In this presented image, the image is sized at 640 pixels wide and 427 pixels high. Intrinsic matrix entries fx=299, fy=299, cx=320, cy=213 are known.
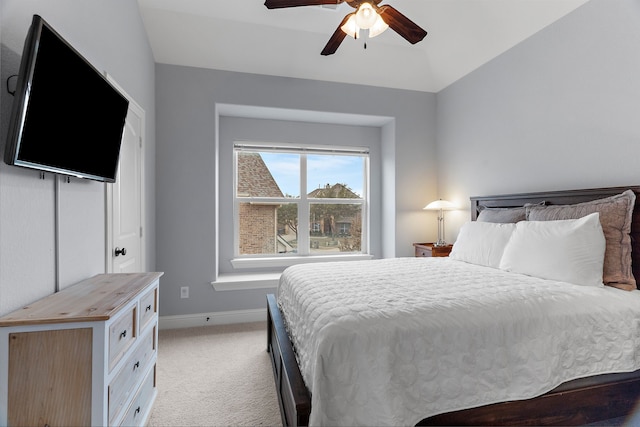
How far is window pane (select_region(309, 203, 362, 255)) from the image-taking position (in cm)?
419

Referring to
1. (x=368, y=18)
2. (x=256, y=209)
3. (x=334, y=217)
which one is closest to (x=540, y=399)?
(x=368, y=18)

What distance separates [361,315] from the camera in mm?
1329

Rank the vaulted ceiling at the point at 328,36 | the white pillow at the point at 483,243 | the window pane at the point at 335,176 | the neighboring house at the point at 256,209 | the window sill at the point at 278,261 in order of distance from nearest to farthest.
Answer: the white pillow at the point at 483,243 → the vaulted ceiling at the point at 328,36 → the window sill at the point at 278,261 → the neighboring house at the point at 256,209 → the window pane at the point at 335,176

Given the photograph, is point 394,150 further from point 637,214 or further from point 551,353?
point 551,353

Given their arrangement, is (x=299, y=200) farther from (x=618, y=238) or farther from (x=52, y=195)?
(x=618, y=238)

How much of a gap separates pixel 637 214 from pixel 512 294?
3.61 ft

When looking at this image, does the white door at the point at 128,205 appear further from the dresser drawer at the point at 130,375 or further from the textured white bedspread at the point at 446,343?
the textured white bedspread at the point at 446,343

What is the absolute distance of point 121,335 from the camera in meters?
1.30

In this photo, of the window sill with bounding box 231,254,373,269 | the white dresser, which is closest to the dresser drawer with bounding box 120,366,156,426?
the white dresser

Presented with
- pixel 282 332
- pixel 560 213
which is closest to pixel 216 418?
pixel 282 332

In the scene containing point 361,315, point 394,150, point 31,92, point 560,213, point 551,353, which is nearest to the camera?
point 31,92

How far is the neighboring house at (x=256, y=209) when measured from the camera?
392cm

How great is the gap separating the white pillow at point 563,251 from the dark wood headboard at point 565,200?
0.88 ft

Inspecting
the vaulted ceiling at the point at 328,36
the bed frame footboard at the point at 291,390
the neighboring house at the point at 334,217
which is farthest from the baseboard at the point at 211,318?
the vaulted ceiling at the point at 328,36
